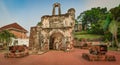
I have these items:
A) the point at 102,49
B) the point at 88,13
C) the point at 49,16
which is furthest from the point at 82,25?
the point at 102,49

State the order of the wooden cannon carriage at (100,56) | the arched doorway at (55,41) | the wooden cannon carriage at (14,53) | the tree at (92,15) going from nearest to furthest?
the wooden cannon carriage at (100,56), the wooden cannon carriage at (14,53), the arched doorway at (55,41), the tree at (92,15)

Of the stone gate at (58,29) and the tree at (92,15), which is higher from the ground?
the tree at (92,15)

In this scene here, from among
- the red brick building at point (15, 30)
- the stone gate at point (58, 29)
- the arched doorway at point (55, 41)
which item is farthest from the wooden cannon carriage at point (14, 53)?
the red brick building at point (15, 30)

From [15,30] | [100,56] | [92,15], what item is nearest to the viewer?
[100,56]

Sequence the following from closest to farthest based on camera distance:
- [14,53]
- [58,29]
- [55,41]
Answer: [14,53]
[58,29]
[55,41]

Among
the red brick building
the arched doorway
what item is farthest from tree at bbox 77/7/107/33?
the arched doorway

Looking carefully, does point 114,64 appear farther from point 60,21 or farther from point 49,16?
point 49,16

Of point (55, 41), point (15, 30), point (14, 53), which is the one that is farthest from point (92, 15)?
point (14, 53)

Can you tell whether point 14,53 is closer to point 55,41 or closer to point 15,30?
point 55,41

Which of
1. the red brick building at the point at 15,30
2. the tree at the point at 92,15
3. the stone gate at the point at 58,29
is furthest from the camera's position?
the tree at the point at 92,15

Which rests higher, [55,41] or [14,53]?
[55,41]

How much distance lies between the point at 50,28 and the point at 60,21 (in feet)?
6.91

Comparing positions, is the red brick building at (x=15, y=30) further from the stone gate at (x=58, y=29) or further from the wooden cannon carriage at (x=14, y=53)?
the wooden cannon carriage at (x=14, y=53)

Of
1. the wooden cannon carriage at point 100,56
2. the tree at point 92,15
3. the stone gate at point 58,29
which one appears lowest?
the wooden cannon carriage at point 100,56
